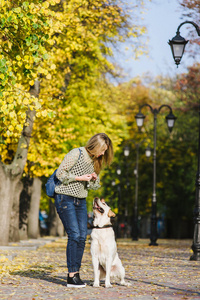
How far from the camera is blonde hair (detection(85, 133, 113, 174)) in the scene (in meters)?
7.85

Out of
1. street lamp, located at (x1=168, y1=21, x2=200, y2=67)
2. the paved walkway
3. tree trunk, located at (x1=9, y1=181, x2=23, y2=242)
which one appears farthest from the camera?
tree trunk, located at (x1=9, y1=181, x2=23, y2=242)

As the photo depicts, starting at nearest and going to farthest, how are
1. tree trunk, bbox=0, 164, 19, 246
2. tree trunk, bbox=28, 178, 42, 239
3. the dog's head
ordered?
the dog's head
tree trunk, bbox=0, 164, 19, 246
tree trunk, bbox=28, 178, 42, 239

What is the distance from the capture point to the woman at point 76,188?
7.79m

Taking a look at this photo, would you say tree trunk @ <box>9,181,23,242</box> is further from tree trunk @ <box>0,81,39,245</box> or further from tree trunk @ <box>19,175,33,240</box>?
tree trunk @ <box>19,175,33,240</box>

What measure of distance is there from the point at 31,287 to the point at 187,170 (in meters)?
38.2

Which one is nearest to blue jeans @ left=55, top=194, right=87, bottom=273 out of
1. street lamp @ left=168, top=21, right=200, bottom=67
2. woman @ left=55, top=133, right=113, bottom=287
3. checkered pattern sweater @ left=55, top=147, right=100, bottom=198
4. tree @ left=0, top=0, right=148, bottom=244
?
woman @ left=55, top=133, right=113, bottom=287

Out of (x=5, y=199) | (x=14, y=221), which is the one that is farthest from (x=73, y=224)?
(x=14, y=221)

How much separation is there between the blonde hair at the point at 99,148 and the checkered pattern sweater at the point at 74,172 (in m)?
0.07

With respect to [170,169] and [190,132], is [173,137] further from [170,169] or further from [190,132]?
[170,169]

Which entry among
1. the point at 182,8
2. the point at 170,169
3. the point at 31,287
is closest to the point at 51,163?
the point at 182,8

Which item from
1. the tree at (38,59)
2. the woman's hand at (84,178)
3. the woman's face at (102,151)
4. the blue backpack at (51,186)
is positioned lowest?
the blue backpack at (51,186)

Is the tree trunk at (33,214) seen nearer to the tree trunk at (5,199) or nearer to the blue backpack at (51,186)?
the tree trunk at (5,199)

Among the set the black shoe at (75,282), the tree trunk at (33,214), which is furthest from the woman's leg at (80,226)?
the tree trunk at (33,214)

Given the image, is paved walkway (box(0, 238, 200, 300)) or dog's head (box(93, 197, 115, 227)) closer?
paved walkway (box(0, 238, 200, 300))
